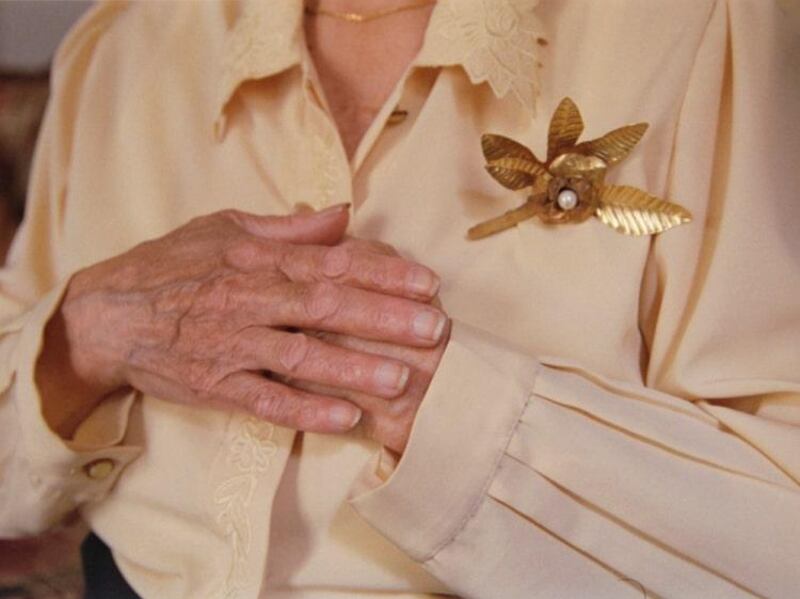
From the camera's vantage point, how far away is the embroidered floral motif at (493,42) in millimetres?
909

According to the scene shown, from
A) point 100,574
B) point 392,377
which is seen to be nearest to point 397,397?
point 392,377

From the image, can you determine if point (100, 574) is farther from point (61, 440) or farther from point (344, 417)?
point (344, 417)

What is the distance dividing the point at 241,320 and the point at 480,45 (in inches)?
13.9

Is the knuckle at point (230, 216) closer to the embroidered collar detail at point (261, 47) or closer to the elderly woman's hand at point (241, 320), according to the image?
the elderly woman's hand at point (241, 320)

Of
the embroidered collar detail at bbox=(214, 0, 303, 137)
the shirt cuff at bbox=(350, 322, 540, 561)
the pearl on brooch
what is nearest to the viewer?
the shirt cuff at bbox=(350, 322, 540, 561)

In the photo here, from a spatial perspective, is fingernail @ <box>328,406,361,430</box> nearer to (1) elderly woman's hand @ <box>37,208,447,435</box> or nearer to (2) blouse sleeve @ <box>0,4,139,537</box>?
(1) elderly woman's hand @ <box>37,208,447,435</box>

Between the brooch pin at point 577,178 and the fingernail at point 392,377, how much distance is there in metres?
0.21

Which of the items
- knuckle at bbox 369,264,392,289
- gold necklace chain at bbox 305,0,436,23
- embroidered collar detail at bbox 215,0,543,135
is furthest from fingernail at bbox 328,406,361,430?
A: gold necklace chain at bbox 305,0,436,23

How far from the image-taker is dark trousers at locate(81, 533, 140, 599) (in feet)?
3.42

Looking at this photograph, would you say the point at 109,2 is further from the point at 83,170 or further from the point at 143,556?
the point at 143,556

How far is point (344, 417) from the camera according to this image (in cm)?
78

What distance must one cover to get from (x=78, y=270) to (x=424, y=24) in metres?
0.45

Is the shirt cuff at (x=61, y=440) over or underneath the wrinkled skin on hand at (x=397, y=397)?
underneath

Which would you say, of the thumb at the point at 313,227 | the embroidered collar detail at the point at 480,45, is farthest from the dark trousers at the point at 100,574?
the embroidered collar detail at the point at 480,45
